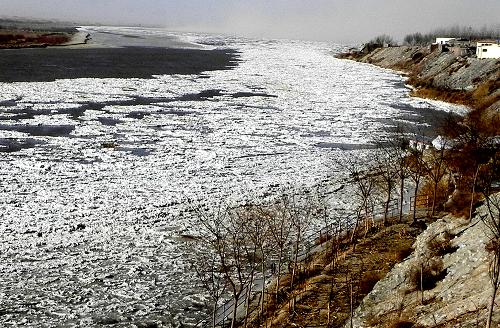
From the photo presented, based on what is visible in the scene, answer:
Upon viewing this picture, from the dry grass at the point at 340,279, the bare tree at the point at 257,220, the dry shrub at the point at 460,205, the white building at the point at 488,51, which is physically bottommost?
the dry grass at the point at 340,279

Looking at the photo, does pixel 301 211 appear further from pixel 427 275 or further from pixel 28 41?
pixel 28 41

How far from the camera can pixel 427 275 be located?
42.2ft

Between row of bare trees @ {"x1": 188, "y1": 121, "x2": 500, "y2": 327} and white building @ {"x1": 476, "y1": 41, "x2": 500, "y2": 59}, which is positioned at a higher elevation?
white building @ {"x1": 476, "y1": 41, "x2": 500, "y2": 59}

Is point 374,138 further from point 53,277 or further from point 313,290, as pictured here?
point 53,277

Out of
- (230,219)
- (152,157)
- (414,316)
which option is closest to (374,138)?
(152,157)

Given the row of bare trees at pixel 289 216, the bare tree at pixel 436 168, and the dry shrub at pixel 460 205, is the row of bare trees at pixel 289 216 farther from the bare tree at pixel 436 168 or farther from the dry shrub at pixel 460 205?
the dry shrub at pixel 460 205

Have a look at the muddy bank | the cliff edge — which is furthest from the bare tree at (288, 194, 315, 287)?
the muddy bank

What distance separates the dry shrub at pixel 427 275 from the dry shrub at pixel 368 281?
100 cm

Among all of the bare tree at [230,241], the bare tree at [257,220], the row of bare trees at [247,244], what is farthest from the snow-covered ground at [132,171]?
the bare tree at [257,220]

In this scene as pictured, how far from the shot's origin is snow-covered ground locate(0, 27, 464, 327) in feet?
43.6

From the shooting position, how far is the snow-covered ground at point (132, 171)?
13289 mm

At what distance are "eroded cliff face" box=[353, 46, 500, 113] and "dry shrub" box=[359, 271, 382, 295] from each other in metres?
26.3

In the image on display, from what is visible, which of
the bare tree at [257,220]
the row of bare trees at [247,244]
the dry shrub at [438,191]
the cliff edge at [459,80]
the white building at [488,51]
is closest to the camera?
the row of bare trees at [247,244]

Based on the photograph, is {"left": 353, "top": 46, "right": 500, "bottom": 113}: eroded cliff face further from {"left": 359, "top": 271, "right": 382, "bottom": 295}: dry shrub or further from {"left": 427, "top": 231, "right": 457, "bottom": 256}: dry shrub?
{"left": 359, "top": 271, "right": 382, "bottom": 295}: dry shrub
